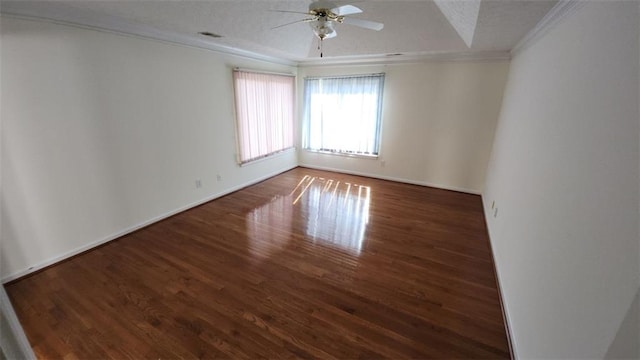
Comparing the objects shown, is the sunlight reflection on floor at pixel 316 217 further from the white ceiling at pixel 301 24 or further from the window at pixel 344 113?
the white ceiling at pixel 301 24

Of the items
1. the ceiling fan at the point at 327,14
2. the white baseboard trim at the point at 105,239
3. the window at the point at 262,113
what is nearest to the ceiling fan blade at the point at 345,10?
the ceiling fan at the point at 327,14

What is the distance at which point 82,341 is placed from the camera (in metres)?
Result: 1.76

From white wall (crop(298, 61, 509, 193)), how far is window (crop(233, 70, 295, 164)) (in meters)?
0.86

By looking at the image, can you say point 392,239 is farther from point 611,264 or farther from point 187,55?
point 187,55

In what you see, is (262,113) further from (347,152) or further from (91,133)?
(91,133)

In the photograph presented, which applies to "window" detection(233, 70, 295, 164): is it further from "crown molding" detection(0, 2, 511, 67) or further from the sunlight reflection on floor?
the sunlight reflection on floor

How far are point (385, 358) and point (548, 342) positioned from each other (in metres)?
0.86

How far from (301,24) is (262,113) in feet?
5.67

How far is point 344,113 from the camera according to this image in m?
5.14

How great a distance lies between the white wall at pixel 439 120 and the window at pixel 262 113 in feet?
2.82

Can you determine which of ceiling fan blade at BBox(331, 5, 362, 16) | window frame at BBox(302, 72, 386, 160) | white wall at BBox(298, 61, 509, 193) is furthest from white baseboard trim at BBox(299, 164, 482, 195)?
ceiling fan blade at BBox(331, 5, 362, 16)

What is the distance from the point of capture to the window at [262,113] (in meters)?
4.21

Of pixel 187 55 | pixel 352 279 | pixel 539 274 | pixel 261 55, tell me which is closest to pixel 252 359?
pixel 352 279

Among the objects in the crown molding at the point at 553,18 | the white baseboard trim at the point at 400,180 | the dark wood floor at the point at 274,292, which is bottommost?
the dark wood floor at the point at 274,292
